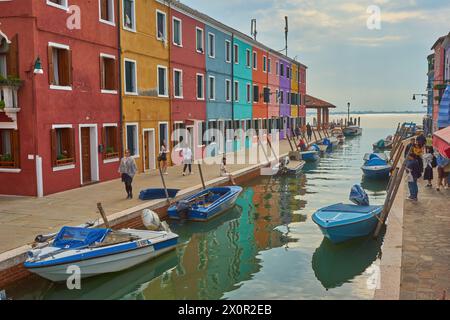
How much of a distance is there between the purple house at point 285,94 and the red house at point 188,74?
1879cm

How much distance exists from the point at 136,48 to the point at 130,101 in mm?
2420

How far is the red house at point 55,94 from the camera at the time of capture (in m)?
14.8

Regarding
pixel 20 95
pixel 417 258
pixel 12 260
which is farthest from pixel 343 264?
pixel 20 95

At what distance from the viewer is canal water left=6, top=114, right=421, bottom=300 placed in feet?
30.9

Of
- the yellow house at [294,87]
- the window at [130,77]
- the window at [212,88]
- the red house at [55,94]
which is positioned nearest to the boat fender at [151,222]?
the red house at [55,94]

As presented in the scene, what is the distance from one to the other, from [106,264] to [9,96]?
24.7ft

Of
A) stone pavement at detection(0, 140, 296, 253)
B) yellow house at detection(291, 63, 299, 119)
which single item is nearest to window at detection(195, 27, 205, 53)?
stone pavement at detection(0, 140, 296, 253)

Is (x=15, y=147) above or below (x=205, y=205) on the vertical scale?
above

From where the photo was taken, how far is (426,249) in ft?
31.6

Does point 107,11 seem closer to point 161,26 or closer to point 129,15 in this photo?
point 129,15

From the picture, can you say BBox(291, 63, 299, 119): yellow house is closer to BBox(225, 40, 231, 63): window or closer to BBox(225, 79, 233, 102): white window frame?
BBox(225, 79, 233, 102): white window frame

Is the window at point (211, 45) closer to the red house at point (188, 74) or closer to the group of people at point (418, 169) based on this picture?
the red house at point (188, 74)

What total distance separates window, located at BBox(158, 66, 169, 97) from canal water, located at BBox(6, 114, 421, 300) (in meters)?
8.88

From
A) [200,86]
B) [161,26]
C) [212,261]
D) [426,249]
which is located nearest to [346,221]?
[426,249]
